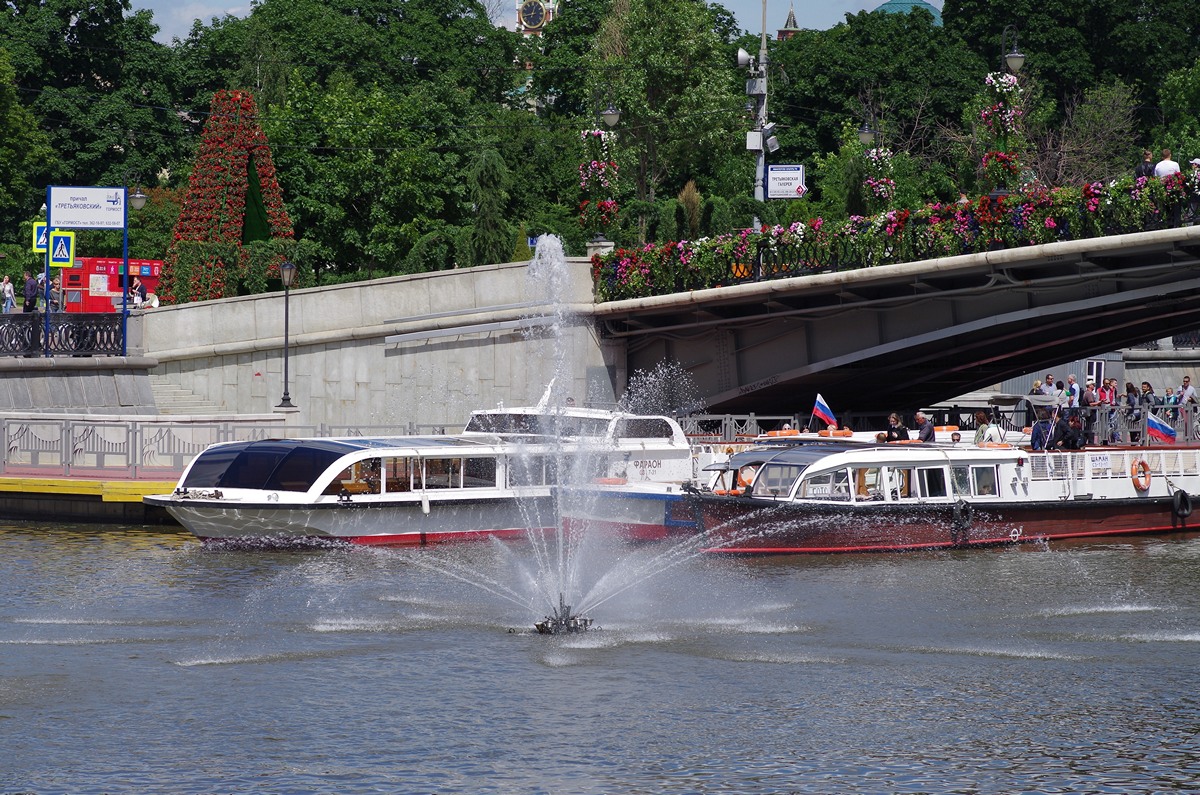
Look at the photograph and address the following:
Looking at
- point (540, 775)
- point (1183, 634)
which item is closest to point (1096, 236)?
point (1183, 634)

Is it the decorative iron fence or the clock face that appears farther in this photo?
the clock face

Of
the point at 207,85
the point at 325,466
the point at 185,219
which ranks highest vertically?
the point at 207,85

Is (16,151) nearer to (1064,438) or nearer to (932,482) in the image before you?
(1064,438)

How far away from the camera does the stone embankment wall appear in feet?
131

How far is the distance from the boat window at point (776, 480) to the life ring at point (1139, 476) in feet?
26.0

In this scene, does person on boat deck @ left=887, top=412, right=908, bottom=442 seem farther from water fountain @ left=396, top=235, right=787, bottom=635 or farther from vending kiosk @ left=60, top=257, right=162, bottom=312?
vending kiosk @ left=60, top=257, right=162, bottom=312

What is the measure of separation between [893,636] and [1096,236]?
1433cm

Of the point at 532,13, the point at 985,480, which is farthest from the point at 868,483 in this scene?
the point at 532,13

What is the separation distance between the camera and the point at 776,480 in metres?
29.0

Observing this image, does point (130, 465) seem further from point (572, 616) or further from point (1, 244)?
point (1, 244)

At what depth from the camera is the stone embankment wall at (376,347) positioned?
131 feet

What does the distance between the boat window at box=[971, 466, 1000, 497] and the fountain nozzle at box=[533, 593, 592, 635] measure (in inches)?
483

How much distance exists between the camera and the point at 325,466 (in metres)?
29.2

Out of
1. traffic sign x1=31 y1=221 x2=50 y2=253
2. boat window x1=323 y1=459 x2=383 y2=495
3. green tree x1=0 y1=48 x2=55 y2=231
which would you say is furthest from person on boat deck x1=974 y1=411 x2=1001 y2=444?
green tree x1=0 y1=48 x2=55 y2=231
